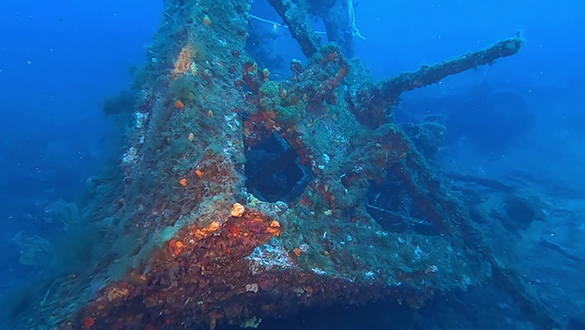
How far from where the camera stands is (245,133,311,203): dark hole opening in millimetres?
5988

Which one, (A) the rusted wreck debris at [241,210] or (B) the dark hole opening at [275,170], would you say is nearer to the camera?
(A) the rusted wreck debris at [241,210]

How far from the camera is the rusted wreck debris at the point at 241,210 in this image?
295 centimetres

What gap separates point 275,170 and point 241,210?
119 inches

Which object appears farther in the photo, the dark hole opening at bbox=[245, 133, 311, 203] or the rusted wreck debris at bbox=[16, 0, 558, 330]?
the dark hole opening at bbox=[245, 133, 311, 203]

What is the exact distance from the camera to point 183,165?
3.46 meters

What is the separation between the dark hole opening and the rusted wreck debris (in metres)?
0.06

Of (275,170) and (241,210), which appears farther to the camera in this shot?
(275,170)

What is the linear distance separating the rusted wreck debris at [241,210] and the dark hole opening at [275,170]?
0.06m

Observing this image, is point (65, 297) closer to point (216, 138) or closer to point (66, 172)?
point (216, 138)

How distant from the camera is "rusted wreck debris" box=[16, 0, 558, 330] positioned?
2.95 m

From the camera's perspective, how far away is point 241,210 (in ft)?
9.89

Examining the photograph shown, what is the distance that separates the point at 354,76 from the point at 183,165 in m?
7.24

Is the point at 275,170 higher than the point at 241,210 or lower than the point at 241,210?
higher

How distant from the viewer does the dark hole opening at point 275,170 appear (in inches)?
236
